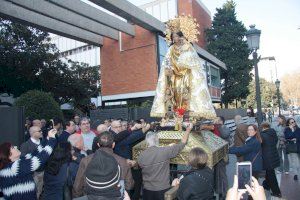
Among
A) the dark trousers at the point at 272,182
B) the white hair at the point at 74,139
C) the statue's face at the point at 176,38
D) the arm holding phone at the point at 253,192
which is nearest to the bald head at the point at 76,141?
the white hair at the point at 74,139

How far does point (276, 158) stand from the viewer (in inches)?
289

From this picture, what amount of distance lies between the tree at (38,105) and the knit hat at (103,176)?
995 cm

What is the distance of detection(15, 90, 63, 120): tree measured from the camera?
12.7m

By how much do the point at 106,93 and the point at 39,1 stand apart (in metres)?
10.6

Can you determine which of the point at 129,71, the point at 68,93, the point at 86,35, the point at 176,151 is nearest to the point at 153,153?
the point at 176,151

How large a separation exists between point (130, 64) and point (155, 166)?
1806cm

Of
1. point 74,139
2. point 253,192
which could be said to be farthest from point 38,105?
point 253,192

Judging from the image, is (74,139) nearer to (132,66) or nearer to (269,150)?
(269,150)

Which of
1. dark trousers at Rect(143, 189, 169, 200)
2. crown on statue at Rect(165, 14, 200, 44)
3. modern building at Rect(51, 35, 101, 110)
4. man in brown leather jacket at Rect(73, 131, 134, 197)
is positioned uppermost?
modern building at Rect(51, 35, 101, 110)

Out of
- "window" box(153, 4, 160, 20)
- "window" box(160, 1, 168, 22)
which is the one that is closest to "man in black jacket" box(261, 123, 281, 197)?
"window" box(160, 1, 168, 22)

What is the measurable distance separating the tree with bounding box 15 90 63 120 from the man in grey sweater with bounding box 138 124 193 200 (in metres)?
9.23

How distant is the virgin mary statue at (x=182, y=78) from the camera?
5.69 meters

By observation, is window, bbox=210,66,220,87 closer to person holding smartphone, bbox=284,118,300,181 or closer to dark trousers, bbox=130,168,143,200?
person holding smartphone, bbox=284,118,300,181

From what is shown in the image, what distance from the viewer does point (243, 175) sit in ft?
7.96
